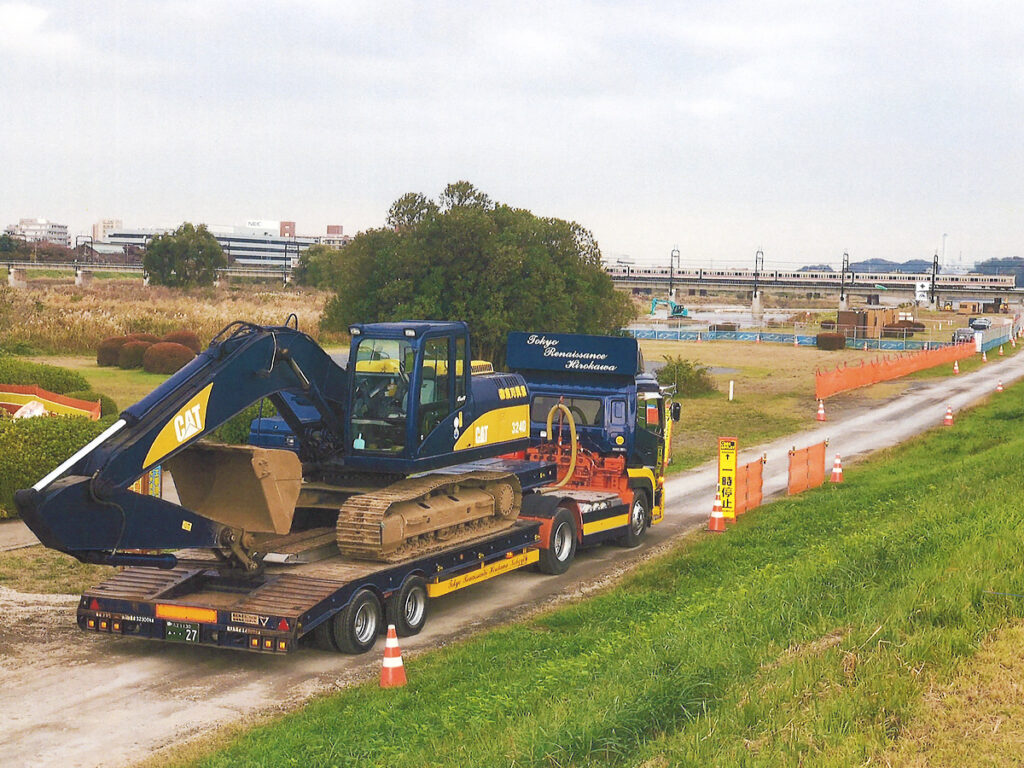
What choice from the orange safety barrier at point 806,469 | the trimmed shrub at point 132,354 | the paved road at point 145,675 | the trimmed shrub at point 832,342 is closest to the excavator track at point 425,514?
the paved road at point 145,675

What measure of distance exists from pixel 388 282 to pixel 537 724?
3163 cm

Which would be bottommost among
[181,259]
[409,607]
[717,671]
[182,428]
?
[409,607]

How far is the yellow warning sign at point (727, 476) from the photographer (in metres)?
21.5

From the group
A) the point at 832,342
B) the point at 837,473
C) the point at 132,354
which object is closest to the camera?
the point at 837,473

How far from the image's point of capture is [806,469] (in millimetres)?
Answer: 25047

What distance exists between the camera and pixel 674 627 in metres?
12.4

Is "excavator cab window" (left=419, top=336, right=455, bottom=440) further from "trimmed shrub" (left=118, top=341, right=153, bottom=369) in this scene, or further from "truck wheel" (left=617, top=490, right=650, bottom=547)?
"trimmed shrub" (left=118, top=341, right=153, bottom=369)

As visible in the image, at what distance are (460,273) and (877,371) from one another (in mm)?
22009

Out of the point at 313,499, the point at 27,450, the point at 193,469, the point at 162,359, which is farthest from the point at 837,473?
the point at 162,359

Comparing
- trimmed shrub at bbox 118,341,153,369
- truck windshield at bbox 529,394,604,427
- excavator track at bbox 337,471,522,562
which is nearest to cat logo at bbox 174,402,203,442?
excavator track at bbox 337,471,522,562

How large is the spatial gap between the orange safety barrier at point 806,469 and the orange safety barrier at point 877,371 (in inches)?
717

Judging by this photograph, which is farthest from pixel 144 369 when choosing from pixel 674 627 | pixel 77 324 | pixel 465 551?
pixel 674 627

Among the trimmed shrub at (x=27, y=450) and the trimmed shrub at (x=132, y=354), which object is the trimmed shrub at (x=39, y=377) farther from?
the trimmed shrub at (x=132, y=354)

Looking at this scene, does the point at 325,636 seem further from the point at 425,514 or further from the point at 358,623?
the point at 425,514
